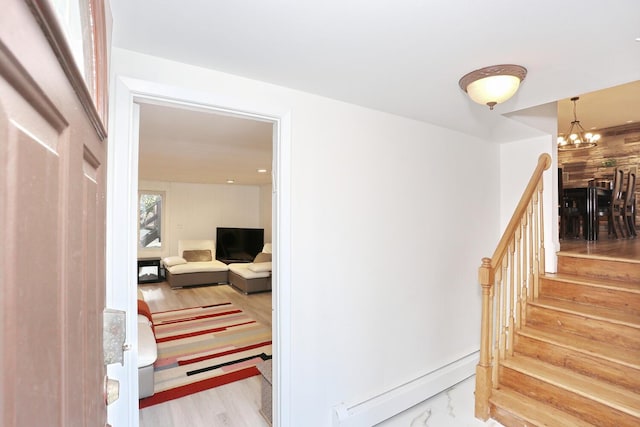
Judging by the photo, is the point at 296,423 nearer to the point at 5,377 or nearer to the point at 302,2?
the point at 5,377

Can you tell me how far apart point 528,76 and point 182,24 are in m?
1.76

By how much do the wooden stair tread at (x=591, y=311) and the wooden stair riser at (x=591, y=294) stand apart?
0.15 feet

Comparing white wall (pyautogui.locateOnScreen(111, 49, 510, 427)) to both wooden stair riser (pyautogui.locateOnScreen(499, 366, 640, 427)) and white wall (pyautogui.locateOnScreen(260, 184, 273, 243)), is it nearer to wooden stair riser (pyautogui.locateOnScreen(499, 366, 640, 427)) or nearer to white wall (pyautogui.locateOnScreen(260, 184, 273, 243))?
wooden stair riser (pyautogui.locateOnScreen(499, 366, 640, 427))

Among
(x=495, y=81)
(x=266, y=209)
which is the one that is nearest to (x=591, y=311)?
(x=495, y=81)

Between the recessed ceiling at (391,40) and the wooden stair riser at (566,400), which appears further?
A: the wooden stair riser at (566,400)

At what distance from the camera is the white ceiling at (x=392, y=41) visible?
114cm

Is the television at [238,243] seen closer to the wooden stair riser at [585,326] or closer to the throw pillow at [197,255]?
the throw pillow at [197,255]

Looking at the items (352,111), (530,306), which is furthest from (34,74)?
(530,306)

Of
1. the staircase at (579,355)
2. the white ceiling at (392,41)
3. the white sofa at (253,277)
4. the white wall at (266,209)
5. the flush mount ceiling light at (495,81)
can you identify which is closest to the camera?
the white ceiling at (392,41)

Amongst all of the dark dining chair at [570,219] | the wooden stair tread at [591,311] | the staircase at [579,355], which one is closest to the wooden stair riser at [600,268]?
the staircase at [579,355]

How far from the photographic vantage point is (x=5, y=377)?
29 centimetres

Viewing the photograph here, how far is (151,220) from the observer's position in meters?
7.15

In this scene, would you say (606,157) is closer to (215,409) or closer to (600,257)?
(600,257)

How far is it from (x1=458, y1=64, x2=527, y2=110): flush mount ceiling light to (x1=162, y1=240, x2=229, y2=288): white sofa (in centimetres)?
600
